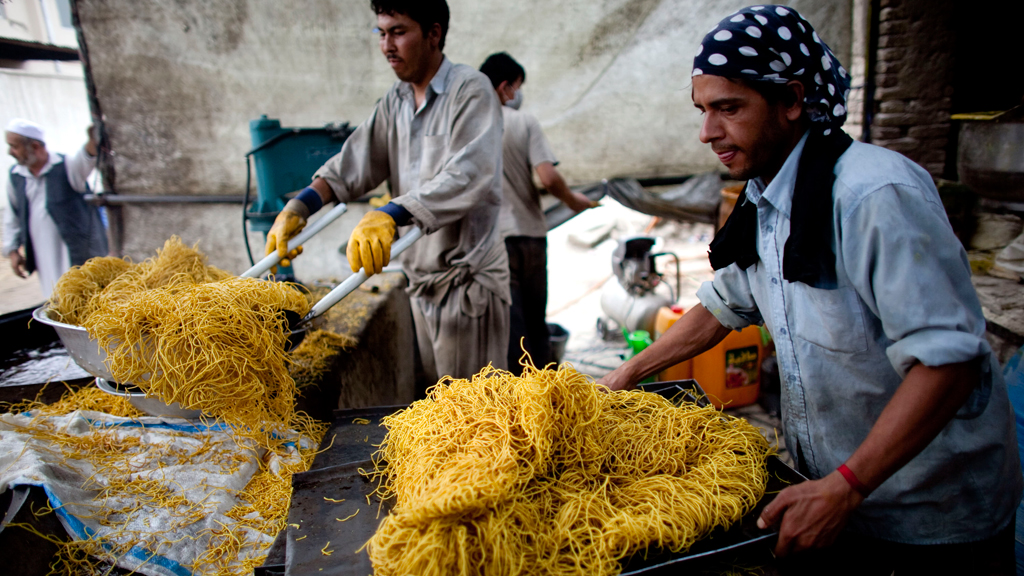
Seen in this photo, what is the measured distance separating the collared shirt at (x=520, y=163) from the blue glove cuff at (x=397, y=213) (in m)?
2.21

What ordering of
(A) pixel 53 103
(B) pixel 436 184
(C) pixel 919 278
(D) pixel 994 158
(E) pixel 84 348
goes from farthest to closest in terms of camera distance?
(A) pixel 53 103 < (D) pixel 994 158 < (B) pixel 436 184 < (E) pixel 84 348 < (C) pixel 919 278

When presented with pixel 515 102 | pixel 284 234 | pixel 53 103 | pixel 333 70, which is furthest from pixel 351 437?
pixel 53 103

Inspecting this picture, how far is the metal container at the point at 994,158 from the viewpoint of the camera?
3.46 meters

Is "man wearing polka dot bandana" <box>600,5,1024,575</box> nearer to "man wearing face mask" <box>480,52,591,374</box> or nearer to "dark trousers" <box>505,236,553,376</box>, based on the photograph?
"man wearing face mask" <box>480,52,591,374</box>

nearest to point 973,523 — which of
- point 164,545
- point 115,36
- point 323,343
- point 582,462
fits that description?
point 582,462

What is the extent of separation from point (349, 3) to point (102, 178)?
140 inches

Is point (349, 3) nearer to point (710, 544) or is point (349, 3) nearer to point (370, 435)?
point (370, 435)

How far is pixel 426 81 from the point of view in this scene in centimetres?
295

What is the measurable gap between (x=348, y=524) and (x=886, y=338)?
1.46m

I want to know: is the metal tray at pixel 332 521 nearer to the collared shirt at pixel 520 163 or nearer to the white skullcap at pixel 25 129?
the collared shirt at pixel 520 163

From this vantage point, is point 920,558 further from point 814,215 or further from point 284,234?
point 284,234

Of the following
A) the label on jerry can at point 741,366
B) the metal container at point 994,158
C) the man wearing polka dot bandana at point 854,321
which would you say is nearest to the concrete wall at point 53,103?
the label on jerry can at point 741,366

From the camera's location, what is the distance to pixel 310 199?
9.29 feet

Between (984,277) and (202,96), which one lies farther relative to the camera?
(202,96)
